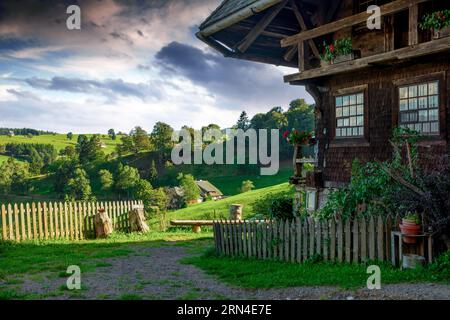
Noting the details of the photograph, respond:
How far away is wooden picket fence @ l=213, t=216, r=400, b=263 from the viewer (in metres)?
9.55

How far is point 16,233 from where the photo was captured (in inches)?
628

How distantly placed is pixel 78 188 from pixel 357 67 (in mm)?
78498

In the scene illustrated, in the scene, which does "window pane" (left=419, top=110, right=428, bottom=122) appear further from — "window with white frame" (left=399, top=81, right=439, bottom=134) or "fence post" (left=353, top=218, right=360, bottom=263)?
"fence post" (left=353, top=218, right=360, bottom=263)

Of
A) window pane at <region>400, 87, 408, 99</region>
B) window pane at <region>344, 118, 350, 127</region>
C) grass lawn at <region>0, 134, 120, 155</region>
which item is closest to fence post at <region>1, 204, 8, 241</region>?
window pane at <region>344, 118, 350, 127</region>

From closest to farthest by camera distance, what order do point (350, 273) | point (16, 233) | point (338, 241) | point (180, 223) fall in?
point (350, 273) < point (338, 241) < point (16, 233) < point (180, 223)

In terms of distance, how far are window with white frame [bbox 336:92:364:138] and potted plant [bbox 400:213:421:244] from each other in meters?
5.08

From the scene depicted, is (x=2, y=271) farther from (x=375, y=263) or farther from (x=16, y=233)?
(x=375, y=263)

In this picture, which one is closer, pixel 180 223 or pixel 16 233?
pixel 16 233

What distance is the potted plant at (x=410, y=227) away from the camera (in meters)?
8.84

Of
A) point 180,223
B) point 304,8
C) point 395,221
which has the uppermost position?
point 304,8

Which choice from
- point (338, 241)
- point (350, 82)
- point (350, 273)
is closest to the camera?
point (350, 273)

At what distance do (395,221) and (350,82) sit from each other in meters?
5.87

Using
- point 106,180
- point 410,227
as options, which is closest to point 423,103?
point 410,227
